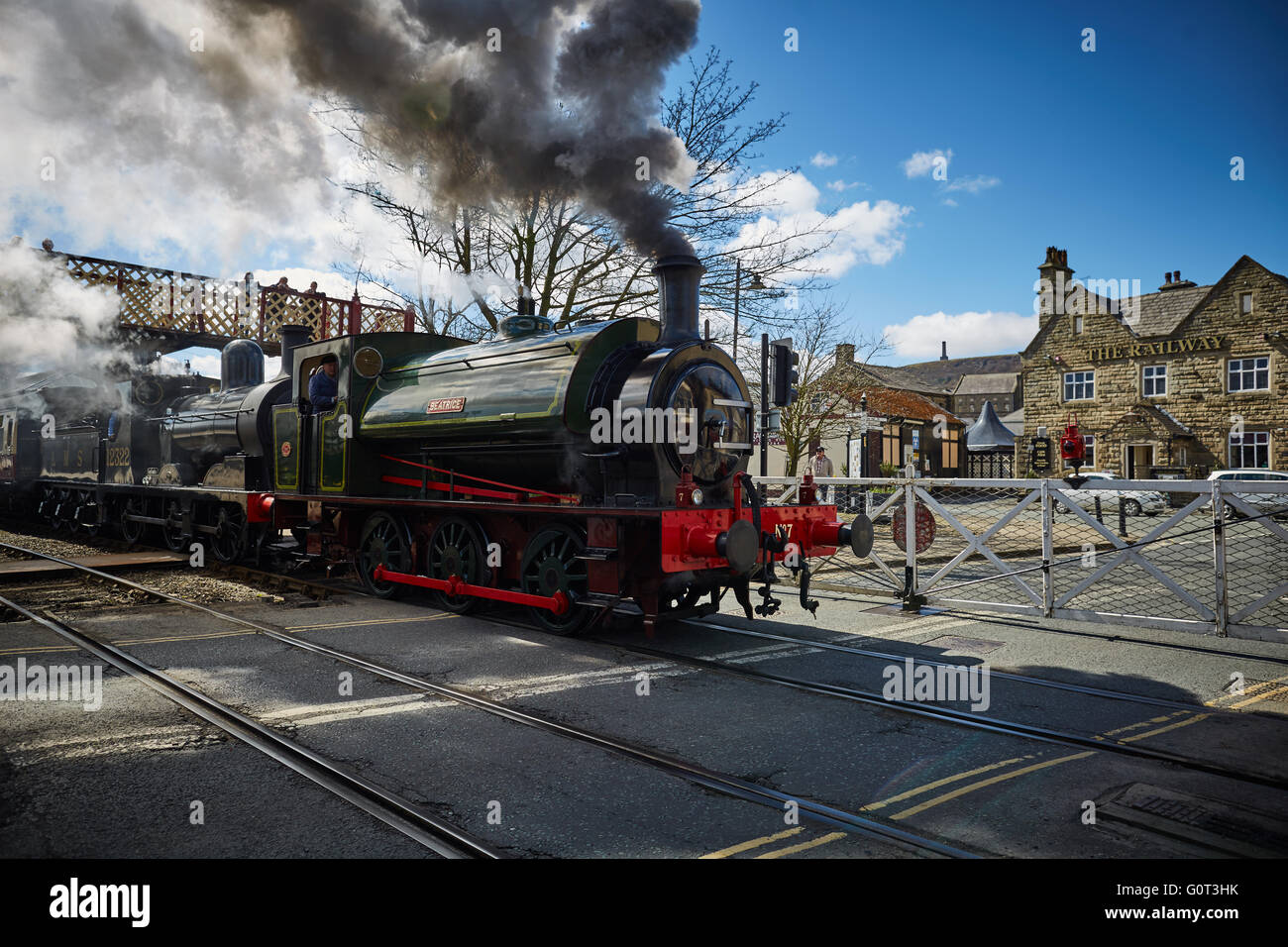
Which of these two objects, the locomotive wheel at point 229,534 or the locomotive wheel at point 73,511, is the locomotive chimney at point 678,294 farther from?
the locomotive wheel at point 73,511

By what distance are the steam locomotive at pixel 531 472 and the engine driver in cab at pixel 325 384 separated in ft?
0.31

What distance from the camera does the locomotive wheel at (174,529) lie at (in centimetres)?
1299

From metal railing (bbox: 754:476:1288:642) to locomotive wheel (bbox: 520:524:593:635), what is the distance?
3.21 m

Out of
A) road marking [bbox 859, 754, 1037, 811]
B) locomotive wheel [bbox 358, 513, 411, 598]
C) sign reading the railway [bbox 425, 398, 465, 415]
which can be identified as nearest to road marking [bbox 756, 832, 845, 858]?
road marking [bbox 859, 754, 1037, 811]

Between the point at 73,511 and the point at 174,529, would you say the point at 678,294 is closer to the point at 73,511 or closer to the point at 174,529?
the point at 174,529

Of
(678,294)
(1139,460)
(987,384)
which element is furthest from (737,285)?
(987,384)

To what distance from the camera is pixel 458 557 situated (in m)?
8.32

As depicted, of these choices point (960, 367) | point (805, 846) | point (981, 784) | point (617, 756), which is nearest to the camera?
point (805, 846)

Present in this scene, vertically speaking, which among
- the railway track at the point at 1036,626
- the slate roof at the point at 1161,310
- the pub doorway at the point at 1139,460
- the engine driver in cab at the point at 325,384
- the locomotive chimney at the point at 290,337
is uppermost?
the slate roof at the point at 1161,310

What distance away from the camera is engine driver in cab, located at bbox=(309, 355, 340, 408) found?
973cm

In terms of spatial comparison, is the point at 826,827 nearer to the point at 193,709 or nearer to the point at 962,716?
the point at 962,716

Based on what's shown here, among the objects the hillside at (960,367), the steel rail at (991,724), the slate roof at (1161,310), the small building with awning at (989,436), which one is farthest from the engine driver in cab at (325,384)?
the hillside at (960,367)

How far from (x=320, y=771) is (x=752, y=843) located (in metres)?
2.12
